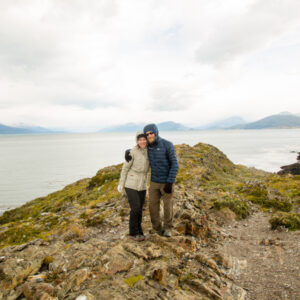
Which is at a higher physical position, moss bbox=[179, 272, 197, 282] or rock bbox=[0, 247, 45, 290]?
rock bbox=[0, 247, 45, 290]

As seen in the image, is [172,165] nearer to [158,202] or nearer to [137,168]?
[137,168]

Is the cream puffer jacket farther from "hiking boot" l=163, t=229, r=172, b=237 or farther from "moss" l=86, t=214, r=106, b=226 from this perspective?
"moss" l=86, t=214, r=106, b=226

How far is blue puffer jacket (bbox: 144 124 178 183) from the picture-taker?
25.3ft

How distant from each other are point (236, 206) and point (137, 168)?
7.27 meters

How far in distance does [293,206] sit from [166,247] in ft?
31.8

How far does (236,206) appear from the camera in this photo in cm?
1216

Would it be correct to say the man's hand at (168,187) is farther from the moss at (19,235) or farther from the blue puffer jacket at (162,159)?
the moss at (19,235)

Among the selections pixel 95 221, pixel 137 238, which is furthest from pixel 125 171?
pixel 95 221

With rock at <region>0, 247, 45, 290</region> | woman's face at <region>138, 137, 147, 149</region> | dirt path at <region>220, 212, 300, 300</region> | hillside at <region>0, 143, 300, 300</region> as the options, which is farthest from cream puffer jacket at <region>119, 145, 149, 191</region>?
dirt path at <region>220, 212, 300, 300</region>

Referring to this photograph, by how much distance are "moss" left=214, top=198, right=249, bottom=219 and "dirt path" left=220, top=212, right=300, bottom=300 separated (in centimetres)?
84

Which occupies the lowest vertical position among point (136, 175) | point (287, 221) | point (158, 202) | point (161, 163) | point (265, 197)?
point (265, 197)

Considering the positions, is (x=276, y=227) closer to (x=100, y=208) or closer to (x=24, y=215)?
(x=100, y=208)

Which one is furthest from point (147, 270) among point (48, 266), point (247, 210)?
point (247, 210)

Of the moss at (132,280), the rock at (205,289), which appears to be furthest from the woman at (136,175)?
the rock at (205,289)
